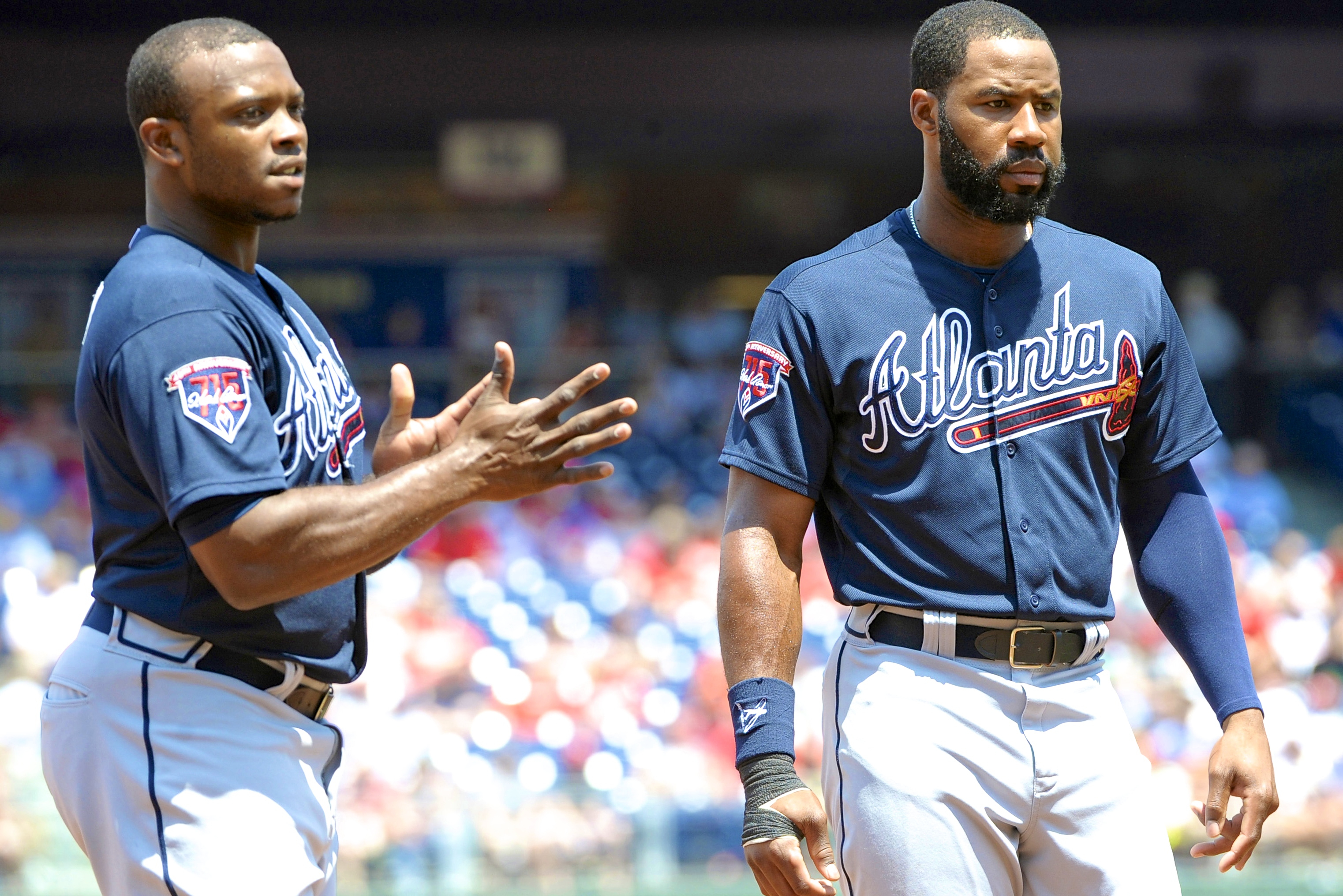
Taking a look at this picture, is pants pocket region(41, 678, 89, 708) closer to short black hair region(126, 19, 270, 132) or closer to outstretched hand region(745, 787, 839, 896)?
short black hair region(126, 19, 270, 132)

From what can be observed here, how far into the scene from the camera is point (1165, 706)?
7.58 m

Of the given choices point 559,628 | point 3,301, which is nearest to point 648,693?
point 559,628

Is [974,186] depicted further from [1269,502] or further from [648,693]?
[1269,502]

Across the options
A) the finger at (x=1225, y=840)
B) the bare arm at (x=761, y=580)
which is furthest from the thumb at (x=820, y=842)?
the finger at (x=1225, y=840)

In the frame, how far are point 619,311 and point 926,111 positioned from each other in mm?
12092

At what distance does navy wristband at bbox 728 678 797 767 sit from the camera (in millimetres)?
2146

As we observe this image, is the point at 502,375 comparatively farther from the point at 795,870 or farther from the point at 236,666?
the point at 795,870

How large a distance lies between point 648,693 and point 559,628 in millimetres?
848

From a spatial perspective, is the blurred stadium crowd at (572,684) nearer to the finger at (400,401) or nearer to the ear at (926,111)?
the finger at (400,401)

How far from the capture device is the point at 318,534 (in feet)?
6.52

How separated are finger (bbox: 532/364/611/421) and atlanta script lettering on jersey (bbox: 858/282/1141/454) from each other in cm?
43

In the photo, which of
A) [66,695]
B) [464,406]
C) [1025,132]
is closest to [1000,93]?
[1025,132]

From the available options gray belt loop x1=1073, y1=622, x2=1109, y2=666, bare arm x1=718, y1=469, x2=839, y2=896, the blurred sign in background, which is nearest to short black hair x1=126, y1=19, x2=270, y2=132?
bare arm x1=718, y1=469, x2=839, y2=896

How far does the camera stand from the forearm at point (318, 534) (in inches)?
77.5
